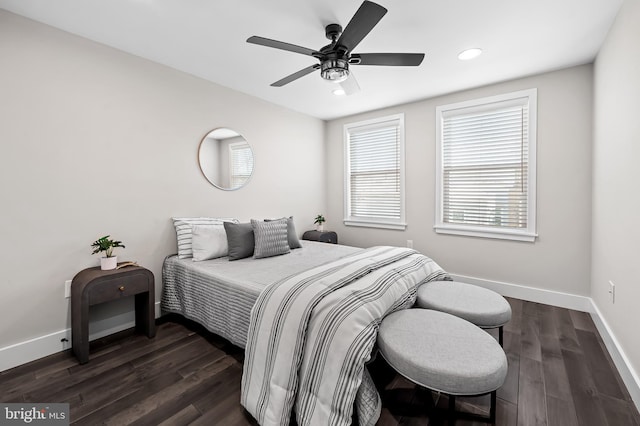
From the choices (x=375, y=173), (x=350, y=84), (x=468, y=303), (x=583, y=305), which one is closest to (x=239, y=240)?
(x=350, y=84)

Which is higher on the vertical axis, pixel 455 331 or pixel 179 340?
pixel 455 331

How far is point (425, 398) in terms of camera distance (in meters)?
1.71

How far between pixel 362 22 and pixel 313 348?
5.97 ft

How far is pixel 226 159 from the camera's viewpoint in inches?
133

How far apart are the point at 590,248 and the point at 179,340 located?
13.3 ft

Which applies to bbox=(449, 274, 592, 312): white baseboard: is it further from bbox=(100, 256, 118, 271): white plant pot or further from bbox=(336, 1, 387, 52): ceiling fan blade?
bbox=(100, 256, 118, 271): white plant pot

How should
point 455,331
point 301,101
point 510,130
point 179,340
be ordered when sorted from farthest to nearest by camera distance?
point 301,101
point 510,130
point 179,340
point 455,331

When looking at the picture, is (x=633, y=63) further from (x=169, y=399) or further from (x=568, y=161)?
(x=169, y=399)

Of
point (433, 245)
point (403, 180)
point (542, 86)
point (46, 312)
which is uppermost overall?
point (542, 86)

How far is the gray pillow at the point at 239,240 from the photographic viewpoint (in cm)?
282

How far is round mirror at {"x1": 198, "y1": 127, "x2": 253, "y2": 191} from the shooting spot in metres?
3.20

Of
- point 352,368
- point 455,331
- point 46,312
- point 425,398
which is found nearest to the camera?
point 352,368

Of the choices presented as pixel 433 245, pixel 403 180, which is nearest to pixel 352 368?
pixel 433 245

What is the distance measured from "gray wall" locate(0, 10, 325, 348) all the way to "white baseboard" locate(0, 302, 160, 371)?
0.19 ft
